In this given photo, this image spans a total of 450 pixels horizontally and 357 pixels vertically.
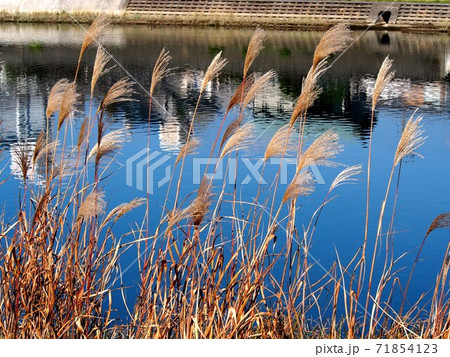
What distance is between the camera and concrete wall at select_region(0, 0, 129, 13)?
938 inches

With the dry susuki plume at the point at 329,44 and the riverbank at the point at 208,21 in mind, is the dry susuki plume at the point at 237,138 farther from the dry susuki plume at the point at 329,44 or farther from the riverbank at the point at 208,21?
the riverbank at the point at 208,21

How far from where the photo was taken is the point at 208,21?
23406 millimetres

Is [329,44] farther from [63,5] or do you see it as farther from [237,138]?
[63,5]

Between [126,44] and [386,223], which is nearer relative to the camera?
[386,223]

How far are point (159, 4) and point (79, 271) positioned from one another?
2131 cm

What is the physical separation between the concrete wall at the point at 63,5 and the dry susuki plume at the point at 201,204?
835 inches

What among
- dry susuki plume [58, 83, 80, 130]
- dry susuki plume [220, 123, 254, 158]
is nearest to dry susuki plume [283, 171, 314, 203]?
dry susuki plume [220, 123, 254, 158]

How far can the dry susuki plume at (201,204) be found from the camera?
9.94ft

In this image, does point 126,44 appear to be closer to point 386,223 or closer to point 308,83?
point 386,223

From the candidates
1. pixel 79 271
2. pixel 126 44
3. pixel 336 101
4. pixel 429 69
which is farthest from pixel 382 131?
pixel 126 44

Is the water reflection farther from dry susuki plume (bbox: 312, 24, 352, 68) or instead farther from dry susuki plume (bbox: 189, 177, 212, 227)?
dry susuki plume (bbox: 189, 177, 212, 227)

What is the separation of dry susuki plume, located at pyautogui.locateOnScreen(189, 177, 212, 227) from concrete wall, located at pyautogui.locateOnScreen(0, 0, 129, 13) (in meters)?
21.2

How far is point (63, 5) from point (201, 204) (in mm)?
22046

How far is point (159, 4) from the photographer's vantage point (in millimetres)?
24328
